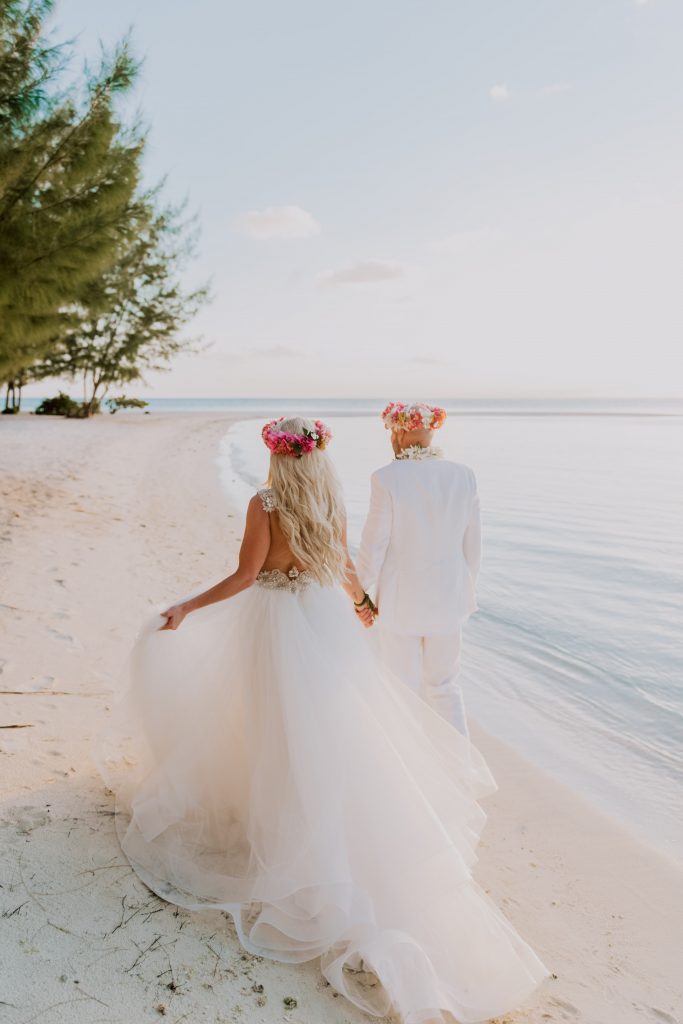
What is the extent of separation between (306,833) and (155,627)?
122cm

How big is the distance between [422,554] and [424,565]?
0.06 meters

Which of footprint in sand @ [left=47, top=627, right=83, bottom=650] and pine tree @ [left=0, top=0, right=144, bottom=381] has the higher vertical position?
pine tree @ [left=0, top=0, right=144, bottom=381]

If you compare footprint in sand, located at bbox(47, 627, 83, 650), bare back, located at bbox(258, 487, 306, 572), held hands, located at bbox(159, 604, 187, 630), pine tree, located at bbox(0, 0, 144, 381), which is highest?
pine tree, located at bbox(0, 0, 144, 381)

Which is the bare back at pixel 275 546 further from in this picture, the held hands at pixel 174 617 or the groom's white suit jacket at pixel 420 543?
the groom's white suit jacket at pixel 420 543

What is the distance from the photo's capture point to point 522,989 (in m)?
2.35

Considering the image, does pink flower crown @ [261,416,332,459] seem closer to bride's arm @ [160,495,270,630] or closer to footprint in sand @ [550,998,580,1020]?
bride's arm @ [160,495,270,630]

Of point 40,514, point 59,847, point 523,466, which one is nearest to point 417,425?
point 59,847

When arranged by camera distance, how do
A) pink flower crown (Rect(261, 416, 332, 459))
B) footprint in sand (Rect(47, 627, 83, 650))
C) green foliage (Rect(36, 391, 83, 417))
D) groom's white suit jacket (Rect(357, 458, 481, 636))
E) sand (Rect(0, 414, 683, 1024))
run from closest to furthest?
sand (Rect(0, 414, 683, 1024)), pink flower crown (Rect(261, 416, 332, 459)), groom's white suit jacket (Rect(357, 458, 481, 636)), footprint in sand (Rect(47, 627, 83, 650)), green foliage (Rect(36, 391, 83, 417))

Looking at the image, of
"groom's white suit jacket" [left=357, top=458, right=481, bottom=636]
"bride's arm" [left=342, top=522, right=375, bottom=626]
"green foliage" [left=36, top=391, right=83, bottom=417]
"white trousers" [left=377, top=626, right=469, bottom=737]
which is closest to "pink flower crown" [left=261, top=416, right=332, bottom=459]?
"bride's arm" [left=342, top=522, right=375, bottom=626]

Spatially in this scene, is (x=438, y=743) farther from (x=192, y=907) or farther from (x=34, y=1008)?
(x=34, y=1008)

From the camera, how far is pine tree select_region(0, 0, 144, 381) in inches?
368

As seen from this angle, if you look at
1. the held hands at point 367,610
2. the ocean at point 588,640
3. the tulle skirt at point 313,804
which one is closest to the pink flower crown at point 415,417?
the held hands at point 367,610

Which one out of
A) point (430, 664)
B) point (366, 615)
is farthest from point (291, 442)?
point (430, 664)

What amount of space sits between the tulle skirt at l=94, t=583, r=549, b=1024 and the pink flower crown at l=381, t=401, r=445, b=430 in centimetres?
109
